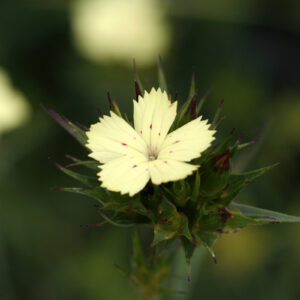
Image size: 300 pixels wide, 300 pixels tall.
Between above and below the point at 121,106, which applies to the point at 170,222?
below

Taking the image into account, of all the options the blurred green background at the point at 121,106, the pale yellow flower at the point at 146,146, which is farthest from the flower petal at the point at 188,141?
the blurred green background at the point at 121,106

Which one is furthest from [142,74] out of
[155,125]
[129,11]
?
[155,125]

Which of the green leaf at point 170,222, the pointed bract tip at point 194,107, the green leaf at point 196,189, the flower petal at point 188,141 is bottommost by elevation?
the green leaf at point 170,222

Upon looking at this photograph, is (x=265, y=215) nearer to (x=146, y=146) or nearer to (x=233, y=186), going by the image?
(x=233, y=186)

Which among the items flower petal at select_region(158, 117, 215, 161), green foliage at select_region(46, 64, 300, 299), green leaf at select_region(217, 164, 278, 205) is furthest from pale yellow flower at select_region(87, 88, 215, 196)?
green leaf at select_region(217, 164, 278, 205)

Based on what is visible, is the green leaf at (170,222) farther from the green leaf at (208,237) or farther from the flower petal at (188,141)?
the flower petal at (188,141)

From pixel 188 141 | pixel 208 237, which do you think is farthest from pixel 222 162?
pixel 208 237

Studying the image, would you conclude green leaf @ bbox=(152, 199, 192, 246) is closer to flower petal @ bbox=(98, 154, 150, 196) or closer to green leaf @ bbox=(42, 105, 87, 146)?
flower petal @ bbox=(98, 154, 150, 196)
